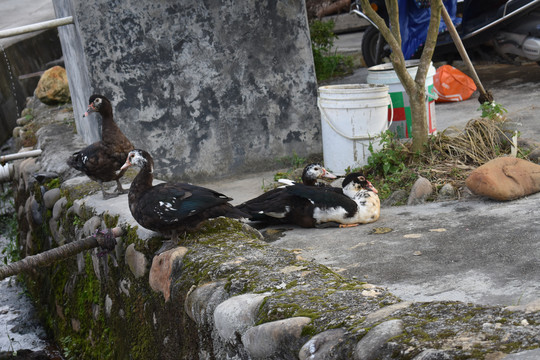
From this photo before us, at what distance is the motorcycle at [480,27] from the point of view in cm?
918

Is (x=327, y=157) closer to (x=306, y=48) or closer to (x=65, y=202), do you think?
(x=306, y=48)

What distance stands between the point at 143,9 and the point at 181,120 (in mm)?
1053

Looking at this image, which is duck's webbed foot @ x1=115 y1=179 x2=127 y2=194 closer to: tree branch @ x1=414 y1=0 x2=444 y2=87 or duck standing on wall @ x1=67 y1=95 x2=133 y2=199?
duck standing on wall @ x1=67 y1=95 x2=133 y2=199

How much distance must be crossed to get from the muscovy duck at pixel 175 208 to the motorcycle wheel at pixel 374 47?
21.2ft

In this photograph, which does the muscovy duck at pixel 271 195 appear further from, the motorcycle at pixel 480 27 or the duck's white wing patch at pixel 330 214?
the motorcycle at pixel 480 27

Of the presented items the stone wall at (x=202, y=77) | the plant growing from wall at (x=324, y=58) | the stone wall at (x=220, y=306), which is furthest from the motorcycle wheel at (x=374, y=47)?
the stone wall at (x=220, y=306)

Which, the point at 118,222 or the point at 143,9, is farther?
the point at 143,9

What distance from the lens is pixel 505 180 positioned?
17.4 feet

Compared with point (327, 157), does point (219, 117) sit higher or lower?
higher

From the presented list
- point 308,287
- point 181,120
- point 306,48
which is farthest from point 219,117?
point 308,287

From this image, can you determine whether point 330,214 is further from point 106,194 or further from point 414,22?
point 414,22

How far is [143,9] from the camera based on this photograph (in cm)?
671

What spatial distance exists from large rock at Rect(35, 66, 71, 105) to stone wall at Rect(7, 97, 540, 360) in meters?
3.02

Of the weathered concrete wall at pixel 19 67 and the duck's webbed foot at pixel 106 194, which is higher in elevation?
the weathered concrete wall at pixel 19 67
